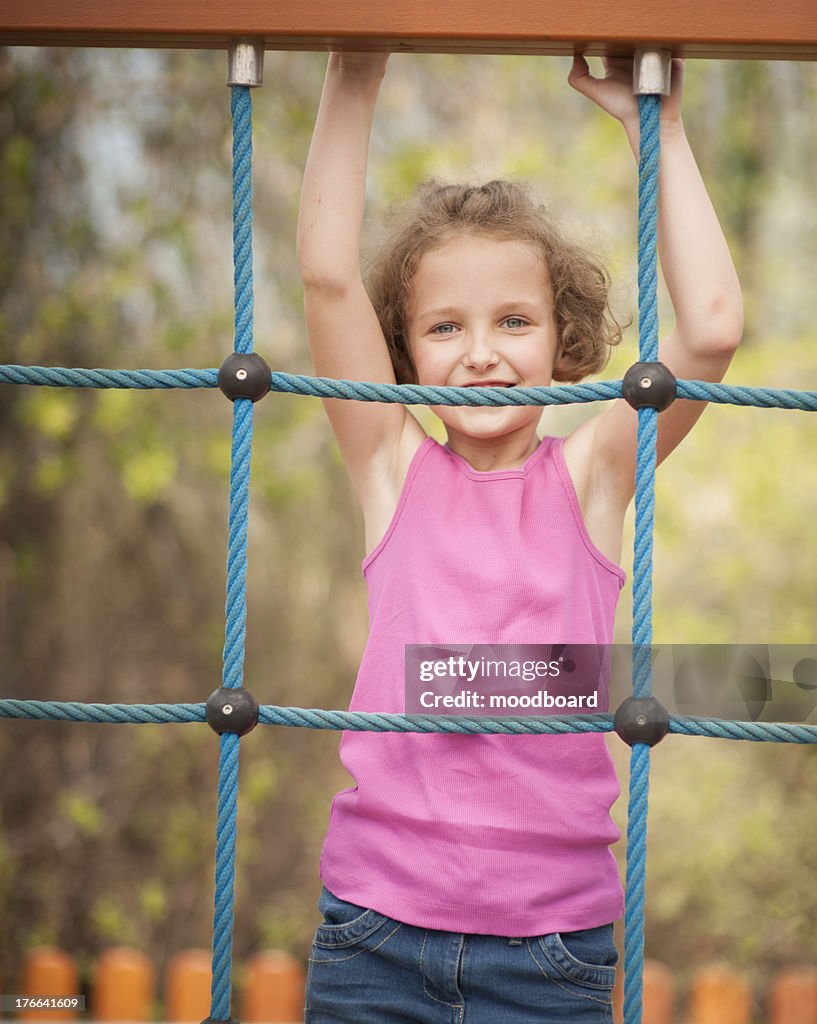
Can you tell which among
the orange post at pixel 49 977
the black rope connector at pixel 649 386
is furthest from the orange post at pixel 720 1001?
the black rope connector at pixel 649 386

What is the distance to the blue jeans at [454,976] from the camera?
922mm

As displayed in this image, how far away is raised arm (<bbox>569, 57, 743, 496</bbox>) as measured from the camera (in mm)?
943

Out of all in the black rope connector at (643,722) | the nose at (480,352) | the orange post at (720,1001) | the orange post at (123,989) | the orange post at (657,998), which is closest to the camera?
the black rope connector at (643,722)

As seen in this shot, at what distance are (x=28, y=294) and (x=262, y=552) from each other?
2.64 ft

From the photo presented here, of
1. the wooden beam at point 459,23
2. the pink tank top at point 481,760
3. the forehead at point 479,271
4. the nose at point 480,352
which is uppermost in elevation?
the wooden beam at point 459,23

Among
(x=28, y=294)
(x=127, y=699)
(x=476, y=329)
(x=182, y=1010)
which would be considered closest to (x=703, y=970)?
(x=182, y=1010)

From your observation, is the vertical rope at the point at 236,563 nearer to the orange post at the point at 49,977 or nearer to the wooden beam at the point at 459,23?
the wooden beam at the point at 459,23

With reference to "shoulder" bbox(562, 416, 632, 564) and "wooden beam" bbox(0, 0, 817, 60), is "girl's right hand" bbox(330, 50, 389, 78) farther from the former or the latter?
"shoulder" bbox(562, 416, 632, 564)

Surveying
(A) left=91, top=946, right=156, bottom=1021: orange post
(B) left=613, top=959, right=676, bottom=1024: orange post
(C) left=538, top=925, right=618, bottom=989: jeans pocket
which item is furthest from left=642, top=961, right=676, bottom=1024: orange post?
(C) left=538, top=925, right=618, bottom=989: jeans pocket

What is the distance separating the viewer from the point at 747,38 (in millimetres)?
891

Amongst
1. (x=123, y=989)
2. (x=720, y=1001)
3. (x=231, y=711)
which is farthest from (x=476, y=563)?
(x=720, y=1001)

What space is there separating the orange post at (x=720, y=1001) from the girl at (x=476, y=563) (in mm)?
1848

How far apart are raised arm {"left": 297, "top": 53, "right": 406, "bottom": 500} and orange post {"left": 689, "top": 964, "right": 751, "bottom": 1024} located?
6.51 ft

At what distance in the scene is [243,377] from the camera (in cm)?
94
